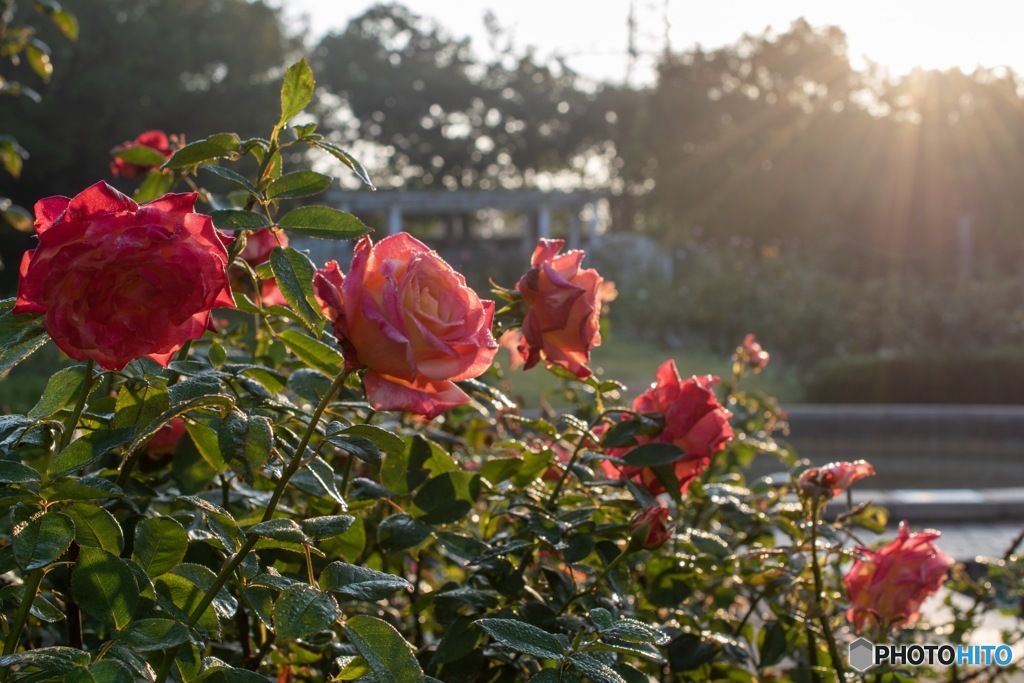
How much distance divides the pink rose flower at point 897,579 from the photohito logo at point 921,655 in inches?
1.6

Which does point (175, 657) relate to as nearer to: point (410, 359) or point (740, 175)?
point (410, 359)

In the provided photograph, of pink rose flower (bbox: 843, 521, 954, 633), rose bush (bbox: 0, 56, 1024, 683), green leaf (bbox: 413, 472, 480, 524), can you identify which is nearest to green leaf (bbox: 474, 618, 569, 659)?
rose bush (bbox: 0, 56, 1024, 683)

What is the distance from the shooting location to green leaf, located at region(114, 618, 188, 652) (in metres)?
0.55

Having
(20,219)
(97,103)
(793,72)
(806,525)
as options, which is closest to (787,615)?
(806,525)

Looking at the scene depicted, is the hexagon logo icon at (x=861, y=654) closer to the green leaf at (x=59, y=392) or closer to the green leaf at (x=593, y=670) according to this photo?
the green leaf at (x=593, y=670)

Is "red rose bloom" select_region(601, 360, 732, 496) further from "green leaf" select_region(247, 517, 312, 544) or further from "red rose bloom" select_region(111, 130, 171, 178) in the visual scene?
"red rose bloom" select_region(111, 130, 171, 178)

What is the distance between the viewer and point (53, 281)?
0.58 meters

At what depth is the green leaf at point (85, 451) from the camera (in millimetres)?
587

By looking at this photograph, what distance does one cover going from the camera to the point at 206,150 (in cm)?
74

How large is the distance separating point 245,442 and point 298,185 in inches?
8.2

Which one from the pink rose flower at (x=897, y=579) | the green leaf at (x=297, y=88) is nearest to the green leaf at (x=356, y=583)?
the green leaf at (x=297, y=88)

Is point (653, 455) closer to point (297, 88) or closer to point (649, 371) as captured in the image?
point (297, 88)

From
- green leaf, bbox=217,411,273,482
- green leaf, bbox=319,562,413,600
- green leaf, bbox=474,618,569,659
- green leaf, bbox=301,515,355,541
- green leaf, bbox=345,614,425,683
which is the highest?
green leaf, bbox=217,411,273,482

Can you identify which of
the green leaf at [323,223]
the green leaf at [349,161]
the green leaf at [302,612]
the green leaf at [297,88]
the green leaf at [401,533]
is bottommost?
the green leaf at [401,533]
